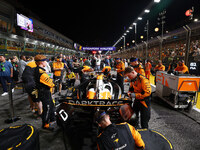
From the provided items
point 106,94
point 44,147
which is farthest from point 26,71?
point 106,94

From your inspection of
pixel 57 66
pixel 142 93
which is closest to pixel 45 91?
pixel 142 93

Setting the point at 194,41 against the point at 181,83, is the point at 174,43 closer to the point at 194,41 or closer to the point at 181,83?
the point at 194,41

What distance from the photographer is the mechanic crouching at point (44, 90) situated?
9.43 feet

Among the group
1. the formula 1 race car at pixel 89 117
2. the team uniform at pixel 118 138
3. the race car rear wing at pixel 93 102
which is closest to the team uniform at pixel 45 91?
the formula 1 race car at pixel 89 117

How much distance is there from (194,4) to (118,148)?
2095cm

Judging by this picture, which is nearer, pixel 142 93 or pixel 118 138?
pixel 118 138

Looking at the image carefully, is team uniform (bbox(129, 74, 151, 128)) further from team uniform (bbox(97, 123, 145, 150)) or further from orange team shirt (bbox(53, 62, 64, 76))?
orange team shirt (bbox(53, 62, 64, 76))

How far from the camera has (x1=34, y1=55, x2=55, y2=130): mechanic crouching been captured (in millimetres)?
2875

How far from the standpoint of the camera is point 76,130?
314 cm

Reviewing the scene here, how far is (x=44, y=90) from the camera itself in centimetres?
300

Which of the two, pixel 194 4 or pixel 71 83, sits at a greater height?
pixel 194 4

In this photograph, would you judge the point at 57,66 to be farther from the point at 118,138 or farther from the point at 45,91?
the point at 118,138

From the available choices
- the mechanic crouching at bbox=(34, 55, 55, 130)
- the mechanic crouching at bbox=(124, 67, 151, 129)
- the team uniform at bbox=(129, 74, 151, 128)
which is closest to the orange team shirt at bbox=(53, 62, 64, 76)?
the mechanic crouching at bbox=(34, 55, 55, 130)

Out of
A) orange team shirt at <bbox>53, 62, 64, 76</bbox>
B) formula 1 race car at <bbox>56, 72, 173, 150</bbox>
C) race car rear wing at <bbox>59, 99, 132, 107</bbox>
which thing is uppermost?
orange team shirt at <bbox>53, 62, 64, 76</bbox>
